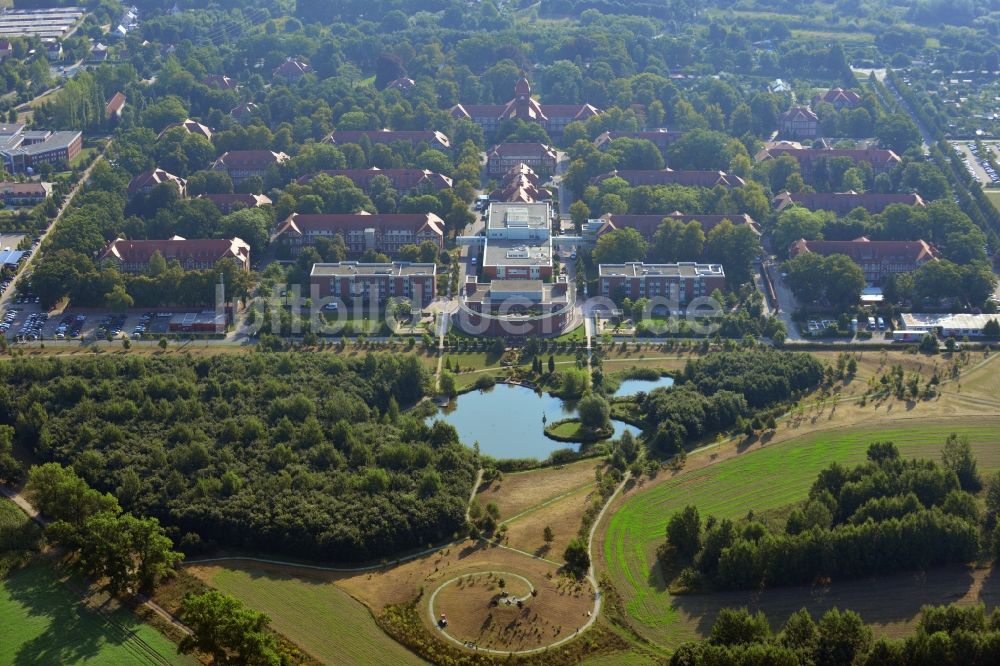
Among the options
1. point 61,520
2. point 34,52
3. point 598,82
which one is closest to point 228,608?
point 61,520

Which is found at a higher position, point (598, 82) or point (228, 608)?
point (598, 82)

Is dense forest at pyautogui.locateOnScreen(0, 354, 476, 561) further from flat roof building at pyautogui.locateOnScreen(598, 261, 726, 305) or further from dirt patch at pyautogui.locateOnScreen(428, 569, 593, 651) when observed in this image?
flat roof building at pyautogui.locateOnScreen(598, 261, 726, 305)

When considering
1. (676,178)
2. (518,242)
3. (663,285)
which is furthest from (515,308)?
(676,178)

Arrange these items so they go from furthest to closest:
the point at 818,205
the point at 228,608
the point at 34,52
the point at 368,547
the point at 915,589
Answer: the point at 34,52 < the point at 818,205 < the point at 368,547 < the point at 915,589 < the point at 228,608

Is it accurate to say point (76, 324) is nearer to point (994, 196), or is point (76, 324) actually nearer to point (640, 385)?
point (640, 385)

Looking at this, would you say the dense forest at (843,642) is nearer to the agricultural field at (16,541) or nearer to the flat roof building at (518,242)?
the agricultural field at (16,541)

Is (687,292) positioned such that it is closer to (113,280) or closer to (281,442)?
(281,442)

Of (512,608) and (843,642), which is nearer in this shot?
(843,642)
